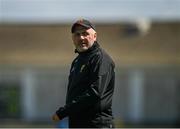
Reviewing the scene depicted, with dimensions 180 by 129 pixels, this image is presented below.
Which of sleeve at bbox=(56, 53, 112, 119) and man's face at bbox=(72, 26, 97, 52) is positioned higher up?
man's face at bbox=(72, 26, 97, 52)

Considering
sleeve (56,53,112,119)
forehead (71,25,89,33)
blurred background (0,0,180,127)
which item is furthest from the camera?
blurred background (0,0,180,127)

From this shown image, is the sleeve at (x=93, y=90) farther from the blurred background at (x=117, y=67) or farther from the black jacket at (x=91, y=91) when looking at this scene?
the blurred background at (x=117, y=67)

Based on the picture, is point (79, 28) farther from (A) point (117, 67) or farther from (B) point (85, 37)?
(A) point (117, 67)

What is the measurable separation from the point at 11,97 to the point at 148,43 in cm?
766

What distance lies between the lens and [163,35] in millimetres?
37719

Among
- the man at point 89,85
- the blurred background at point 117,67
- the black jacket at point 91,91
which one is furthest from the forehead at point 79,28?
the blurred background at point 117,67

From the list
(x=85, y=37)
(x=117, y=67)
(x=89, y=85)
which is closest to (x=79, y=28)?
(x=85, y=37)

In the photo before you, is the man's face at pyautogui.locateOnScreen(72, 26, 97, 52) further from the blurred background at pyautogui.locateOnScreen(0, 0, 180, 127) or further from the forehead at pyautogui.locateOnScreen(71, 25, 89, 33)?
the blurred background at pyautogui.locateOnScreen(0, 0, 180, 127)

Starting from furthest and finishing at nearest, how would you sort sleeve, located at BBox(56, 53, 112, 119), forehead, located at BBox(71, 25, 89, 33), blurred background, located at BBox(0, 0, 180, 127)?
blurred background, located at BBox(0, 0, 180, 127) → forehead, located at BBox(71, 25, 89, 33) → sleeve, located at BBox(56, 53, 112, 119)

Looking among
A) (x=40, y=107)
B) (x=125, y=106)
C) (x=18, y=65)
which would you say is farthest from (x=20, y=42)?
(x=125, y=106)

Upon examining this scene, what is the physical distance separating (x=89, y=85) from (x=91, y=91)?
7cm

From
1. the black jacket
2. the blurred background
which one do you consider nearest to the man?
the black jacket

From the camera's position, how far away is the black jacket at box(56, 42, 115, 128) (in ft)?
21.8

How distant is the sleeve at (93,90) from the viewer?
662cm
